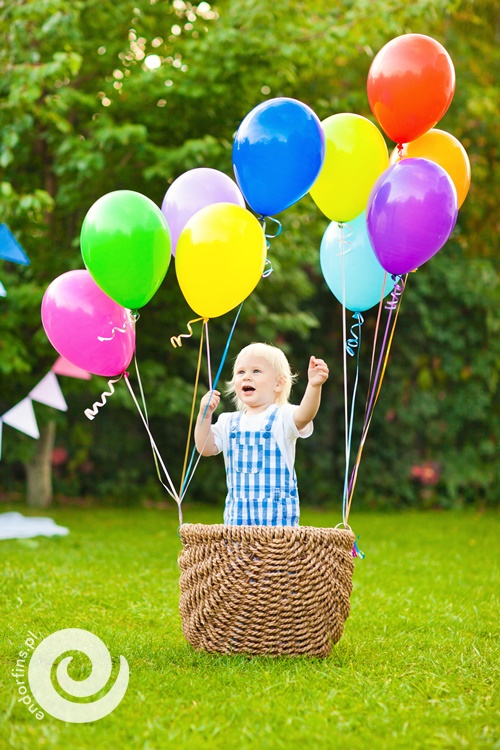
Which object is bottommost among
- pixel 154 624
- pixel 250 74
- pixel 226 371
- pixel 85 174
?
pixel 154 624

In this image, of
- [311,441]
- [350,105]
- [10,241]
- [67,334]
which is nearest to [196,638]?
[67,334]

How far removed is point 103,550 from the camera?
5504 millimetres

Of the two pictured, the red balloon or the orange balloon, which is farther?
A: the orange balloon

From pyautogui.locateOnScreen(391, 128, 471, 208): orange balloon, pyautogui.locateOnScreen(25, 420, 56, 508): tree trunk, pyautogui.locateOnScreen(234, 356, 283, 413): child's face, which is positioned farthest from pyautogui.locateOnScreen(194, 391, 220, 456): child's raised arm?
pyautogui.locateOnScreen(25, 420, 56, 508): tree trunk

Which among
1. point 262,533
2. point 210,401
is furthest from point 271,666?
Result: point 210,401

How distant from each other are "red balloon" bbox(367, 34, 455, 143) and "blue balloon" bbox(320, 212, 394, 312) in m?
0.41

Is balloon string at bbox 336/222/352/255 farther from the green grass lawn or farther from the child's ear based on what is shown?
the green grass lawn

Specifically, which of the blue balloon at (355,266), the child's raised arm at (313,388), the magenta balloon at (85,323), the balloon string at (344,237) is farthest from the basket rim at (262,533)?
the balloon string at (344,237)

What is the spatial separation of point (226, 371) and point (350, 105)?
3.09 m

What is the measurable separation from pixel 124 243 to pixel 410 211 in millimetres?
1033

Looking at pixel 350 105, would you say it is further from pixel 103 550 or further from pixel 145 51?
pixel 103 550

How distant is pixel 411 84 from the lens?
3152 millimetres

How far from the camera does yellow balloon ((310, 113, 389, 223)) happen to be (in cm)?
319

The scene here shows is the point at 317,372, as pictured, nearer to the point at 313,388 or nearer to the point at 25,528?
the point at 313,388
